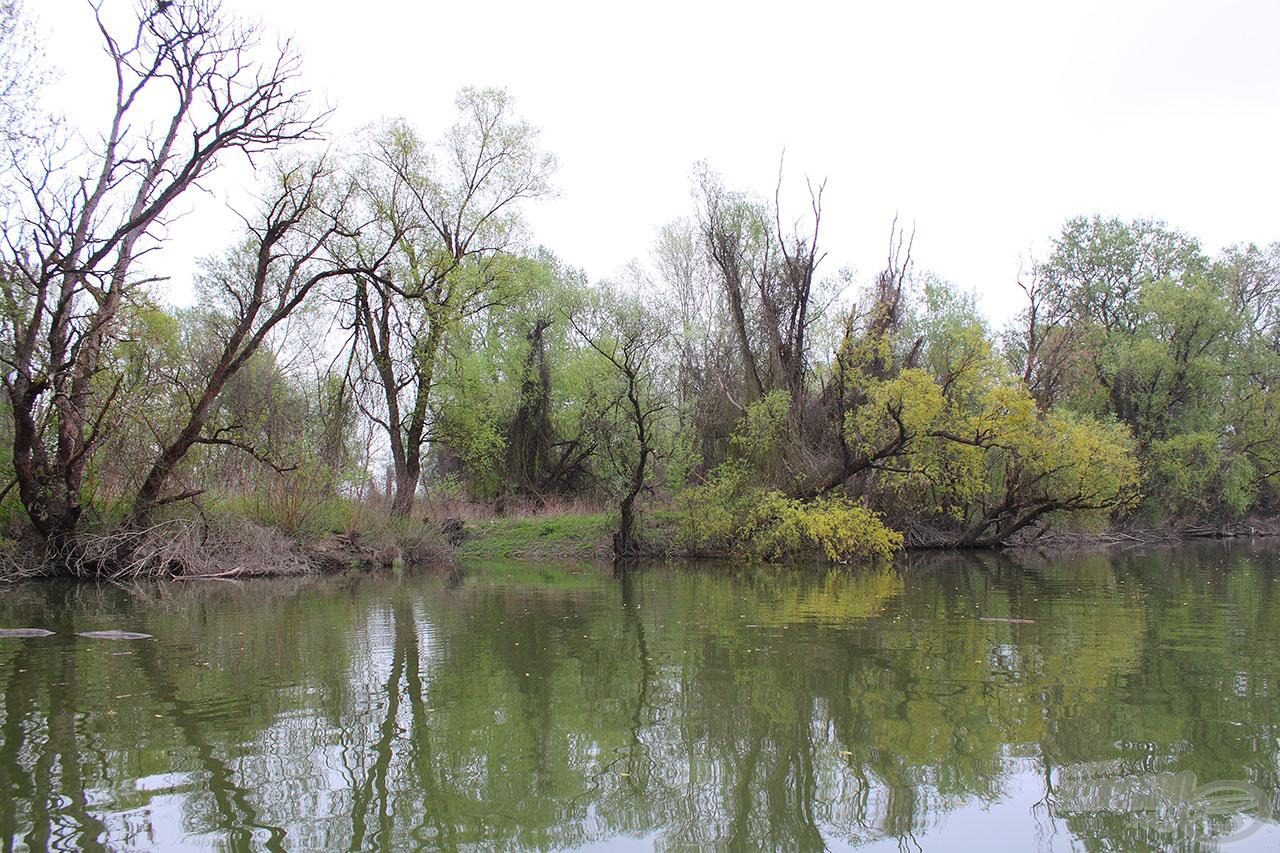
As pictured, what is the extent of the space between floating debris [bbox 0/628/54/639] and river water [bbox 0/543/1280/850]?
251 mm

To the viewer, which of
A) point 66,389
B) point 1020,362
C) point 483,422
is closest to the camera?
point 66,389

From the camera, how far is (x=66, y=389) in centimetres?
1733

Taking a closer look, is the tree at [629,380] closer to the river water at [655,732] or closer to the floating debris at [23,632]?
the river water at [655,732]

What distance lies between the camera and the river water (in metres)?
4.30

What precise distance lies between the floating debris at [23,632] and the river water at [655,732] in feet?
0.82

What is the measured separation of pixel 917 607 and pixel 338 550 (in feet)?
53.6

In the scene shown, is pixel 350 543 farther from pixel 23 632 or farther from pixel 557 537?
pixel 23 632

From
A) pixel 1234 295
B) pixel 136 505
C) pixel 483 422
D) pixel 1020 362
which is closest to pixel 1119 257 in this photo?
pixel 1234 295

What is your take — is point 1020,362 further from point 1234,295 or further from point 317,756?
point 317,756

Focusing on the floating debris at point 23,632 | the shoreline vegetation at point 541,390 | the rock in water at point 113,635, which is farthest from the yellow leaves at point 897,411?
the floating debris at point 23,632

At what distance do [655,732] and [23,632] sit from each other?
8671mm

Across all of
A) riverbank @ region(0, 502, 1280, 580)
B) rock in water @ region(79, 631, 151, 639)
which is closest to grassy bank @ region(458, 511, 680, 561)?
riverbank @ region(0, 502, 1280, 580)

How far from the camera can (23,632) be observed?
34.2 ft

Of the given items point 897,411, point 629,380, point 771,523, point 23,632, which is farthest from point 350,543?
point 897,411
